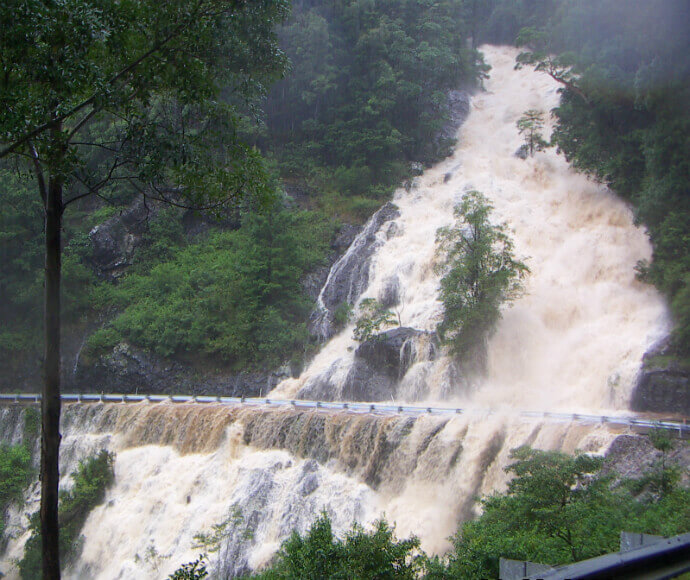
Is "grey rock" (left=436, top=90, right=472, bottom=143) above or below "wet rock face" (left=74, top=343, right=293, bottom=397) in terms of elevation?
above

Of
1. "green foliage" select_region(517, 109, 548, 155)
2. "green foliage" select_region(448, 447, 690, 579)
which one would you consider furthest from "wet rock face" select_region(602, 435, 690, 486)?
"green foliage" select_region(517, 109, 548, 155)

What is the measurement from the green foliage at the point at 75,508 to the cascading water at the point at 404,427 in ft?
1.13

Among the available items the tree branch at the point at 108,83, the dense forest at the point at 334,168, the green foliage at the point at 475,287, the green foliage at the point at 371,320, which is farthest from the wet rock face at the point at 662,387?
the tree branch at the point at 108,83

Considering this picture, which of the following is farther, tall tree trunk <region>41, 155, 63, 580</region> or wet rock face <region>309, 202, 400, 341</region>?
wet rock face <region>309, 202, 400, 341</region>

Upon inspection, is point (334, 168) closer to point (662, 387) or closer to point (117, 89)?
point (662, 387)

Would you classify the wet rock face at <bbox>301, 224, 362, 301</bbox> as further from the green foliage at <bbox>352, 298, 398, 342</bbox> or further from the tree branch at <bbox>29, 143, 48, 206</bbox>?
the tree branch at <bbox>29, 143, 48, 206</bbox>

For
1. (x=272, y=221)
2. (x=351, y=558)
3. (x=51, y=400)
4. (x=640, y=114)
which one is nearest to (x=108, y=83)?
(x=51, y=400)

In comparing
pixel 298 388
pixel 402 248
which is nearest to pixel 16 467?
pixel 298 388

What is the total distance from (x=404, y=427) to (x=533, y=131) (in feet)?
75.6

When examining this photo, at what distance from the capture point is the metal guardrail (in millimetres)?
15930

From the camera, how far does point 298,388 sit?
93.8 ft

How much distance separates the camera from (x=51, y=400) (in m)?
7.96

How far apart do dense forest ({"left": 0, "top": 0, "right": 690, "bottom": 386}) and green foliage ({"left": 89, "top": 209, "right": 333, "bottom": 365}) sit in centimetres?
7

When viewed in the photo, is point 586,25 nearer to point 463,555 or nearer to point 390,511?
point 390,511
